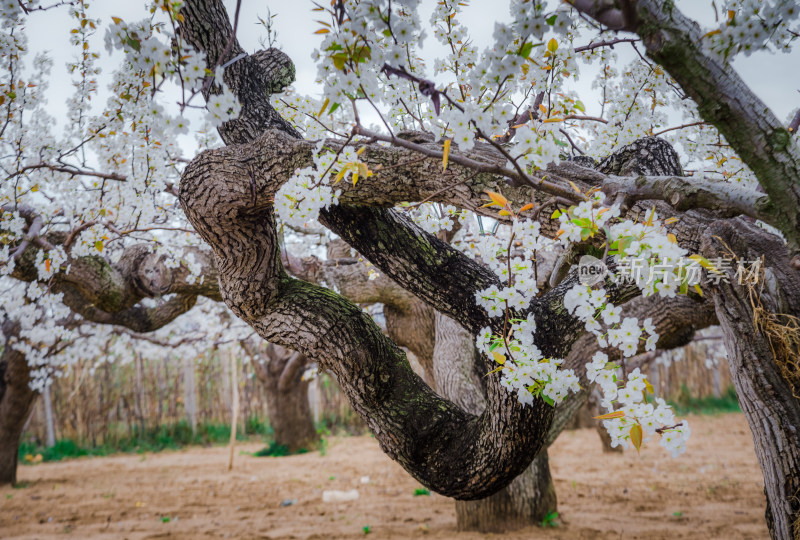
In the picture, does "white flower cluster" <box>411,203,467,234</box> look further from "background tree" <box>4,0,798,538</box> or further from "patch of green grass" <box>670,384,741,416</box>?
"patch of green grass" <box>670,384,741,416</box>

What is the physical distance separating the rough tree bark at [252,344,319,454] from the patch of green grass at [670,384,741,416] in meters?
6.92

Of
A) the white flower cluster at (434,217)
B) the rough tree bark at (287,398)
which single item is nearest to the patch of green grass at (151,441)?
the rough tree bark at (287,398)

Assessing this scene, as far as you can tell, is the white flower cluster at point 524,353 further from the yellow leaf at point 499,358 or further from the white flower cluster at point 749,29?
the white flower cluster at point 749,29

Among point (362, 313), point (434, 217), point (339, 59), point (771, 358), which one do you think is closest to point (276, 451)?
point (434, 217)

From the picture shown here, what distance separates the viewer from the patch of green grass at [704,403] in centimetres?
1019

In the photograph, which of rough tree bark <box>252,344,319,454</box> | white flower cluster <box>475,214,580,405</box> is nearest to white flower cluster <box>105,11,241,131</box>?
white flower cluster <box>475,214,580,405</box>

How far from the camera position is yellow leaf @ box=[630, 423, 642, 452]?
1.24 m

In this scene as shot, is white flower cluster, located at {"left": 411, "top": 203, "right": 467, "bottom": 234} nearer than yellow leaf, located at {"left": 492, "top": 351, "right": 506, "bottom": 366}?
No

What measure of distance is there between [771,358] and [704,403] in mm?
10169

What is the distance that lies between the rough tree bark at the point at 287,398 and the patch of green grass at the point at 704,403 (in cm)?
692

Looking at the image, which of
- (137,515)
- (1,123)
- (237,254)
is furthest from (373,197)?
(137,515)

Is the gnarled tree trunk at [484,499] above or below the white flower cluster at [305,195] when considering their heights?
below

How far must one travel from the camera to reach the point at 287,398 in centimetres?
Result: 808

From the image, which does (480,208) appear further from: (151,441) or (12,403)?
(151,441)
